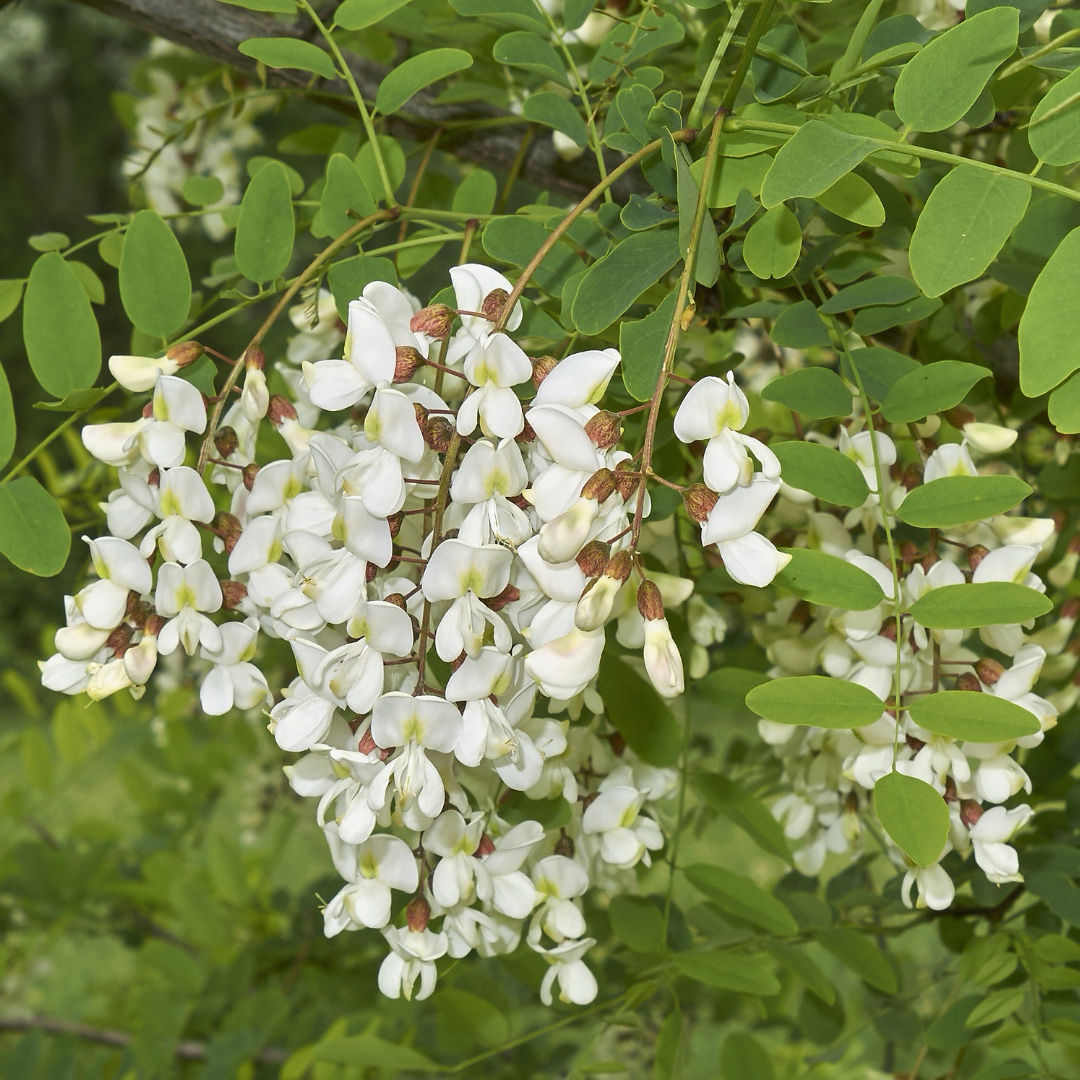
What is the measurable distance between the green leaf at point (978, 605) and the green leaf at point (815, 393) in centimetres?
10

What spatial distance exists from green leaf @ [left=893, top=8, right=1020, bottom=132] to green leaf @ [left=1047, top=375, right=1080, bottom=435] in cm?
11

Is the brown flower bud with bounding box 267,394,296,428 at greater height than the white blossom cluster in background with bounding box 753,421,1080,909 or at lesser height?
greater

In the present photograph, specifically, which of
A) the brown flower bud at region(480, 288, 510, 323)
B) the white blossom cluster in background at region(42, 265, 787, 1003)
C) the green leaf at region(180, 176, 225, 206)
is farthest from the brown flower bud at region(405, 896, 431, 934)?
the green leaf at region(180, 176, 225, 206)

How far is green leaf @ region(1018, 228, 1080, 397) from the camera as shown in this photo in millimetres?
368

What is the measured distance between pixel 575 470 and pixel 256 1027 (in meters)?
0.79

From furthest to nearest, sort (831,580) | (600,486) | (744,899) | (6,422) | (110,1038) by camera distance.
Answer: (110,1038)
(744,899)
(6,422)
(831,580)
(600,486)

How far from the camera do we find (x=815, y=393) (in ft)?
1.58

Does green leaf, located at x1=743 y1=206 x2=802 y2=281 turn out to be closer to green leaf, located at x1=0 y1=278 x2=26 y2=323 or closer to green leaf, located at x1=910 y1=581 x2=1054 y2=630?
green leaf, located at x1=910 y1=581 x2=1054 y2=630

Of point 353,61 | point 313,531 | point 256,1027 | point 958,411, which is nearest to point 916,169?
point 958,411

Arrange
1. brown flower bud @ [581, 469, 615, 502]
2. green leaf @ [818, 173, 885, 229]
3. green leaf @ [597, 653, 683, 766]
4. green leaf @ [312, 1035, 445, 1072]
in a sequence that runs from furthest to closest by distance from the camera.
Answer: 1. green leaf @ [312, 1035, 445, 1072]
2. green leaf @ [597, 653, 683, 766]
3. green leaf @ [818, 173, 885, 229]
4. brown flower bud @ [581, 469, 615, 502]

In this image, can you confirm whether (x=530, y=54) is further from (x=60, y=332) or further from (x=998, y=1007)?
(x=998, y=1007)

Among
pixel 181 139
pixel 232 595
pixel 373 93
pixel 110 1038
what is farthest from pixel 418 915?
pixel 110 1038

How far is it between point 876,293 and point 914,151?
105 millimetres

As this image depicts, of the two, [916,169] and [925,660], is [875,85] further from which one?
[925,660]
